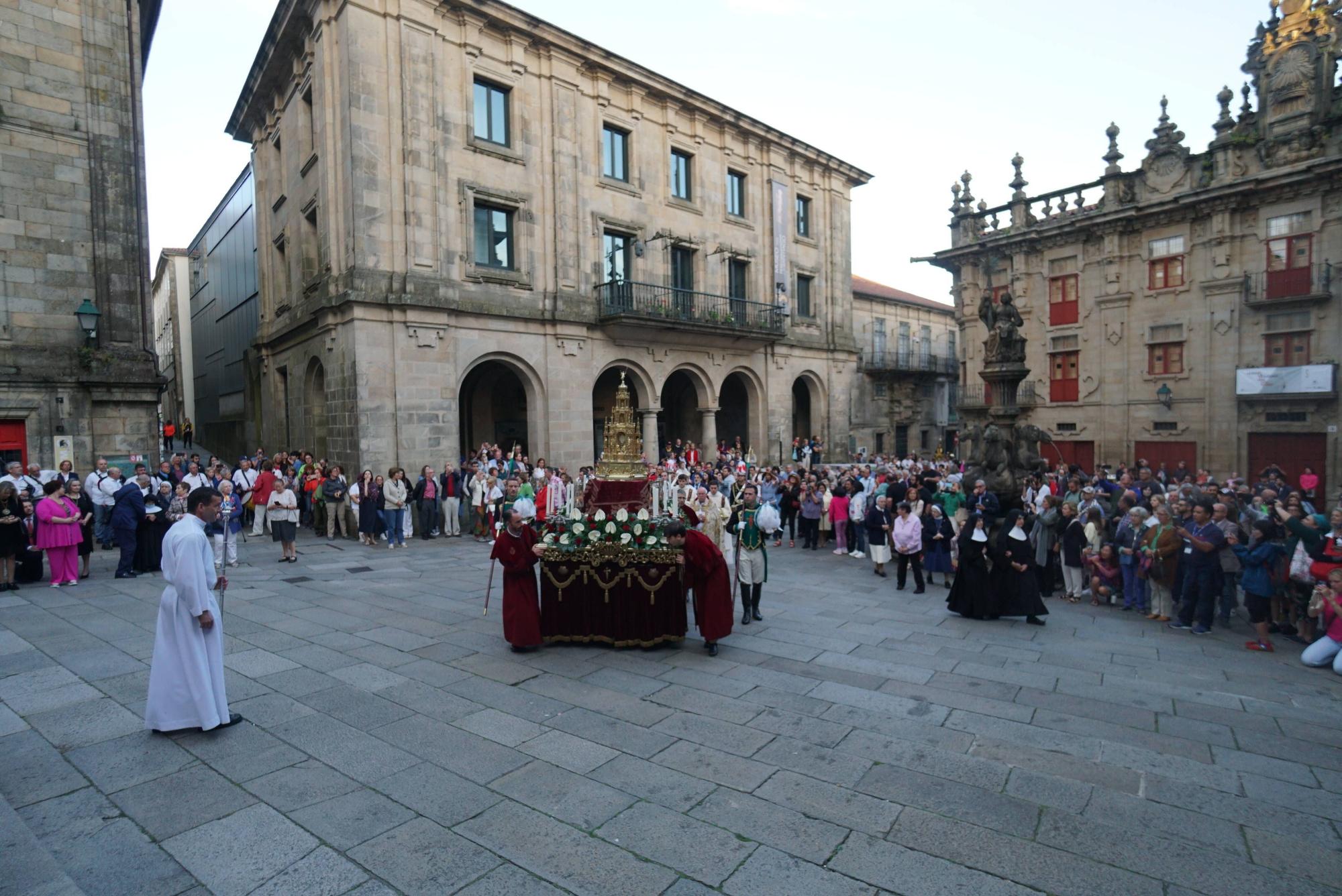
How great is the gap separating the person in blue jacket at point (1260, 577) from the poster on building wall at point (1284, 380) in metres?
18.0

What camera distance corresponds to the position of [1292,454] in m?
22.5

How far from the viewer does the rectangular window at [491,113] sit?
19.5 metres

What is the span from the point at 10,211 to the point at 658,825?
718 inches

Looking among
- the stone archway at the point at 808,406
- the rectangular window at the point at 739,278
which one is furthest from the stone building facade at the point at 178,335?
the stone archway at the point at 808,406

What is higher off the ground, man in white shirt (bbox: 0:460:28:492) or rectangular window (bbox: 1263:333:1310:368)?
rectangular window (bbox: 1263:333:1310:368)

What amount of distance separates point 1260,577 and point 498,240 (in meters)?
18.2

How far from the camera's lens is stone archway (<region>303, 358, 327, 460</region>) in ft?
66.2

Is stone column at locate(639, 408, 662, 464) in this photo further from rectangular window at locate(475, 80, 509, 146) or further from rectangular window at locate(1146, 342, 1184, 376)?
rectangular window at locate(1146, 342, 1184, 376)

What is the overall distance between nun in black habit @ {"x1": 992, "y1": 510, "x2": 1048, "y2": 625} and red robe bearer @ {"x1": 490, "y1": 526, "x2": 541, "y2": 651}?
20.4 feet

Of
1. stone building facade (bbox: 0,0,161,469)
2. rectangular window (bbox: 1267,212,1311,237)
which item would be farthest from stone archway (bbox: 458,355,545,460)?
rectangular window (bbox: 1267,212,1311,237)

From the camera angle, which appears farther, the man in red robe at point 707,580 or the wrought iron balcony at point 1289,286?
the wrought iron balcony at point 1289,286

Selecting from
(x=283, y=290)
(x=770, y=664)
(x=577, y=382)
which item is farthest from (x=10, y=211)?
(x=770, y=664)

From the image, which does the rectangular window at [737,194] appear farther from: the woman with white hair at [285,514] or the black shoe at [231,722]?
the black shoe at [231,722]

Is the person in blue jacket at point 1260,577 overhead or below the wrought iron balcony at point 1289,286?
below
